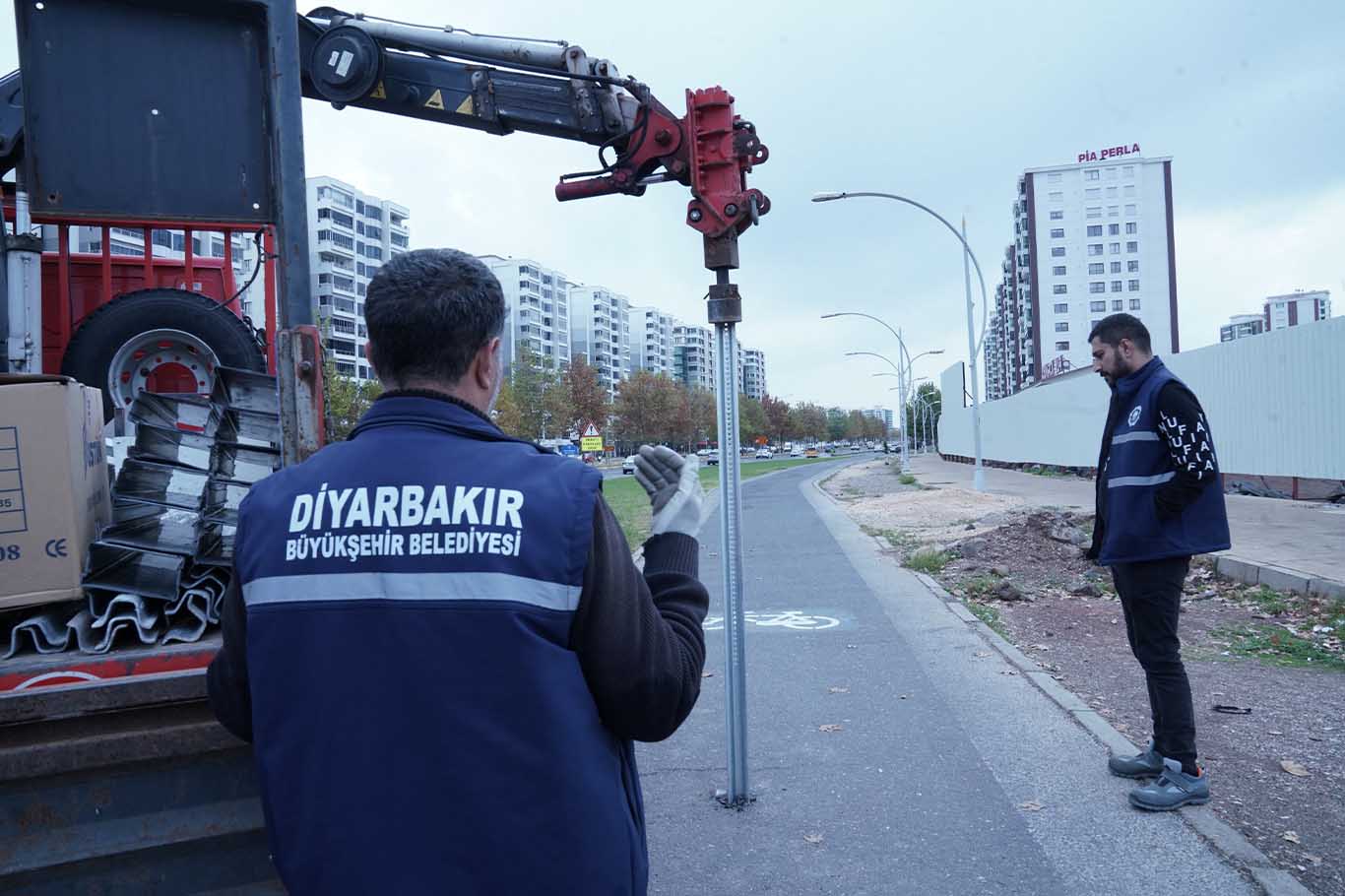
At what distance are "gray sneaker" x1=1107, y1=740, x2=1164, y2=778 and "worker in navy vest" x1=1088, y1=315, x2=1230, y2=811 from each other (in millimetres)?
117

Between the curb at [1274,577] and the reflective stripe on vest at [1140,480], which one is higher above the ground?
the reflective stripe on vest at [1140,480]

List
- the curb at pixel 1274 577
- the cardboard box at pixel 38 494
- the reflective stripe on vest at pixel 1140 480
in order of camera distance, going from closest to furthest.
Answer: the cardboard box at pixel 38 494
the reflective stripe on vest at pixel 1140 480
the curb at pixel 1274 577

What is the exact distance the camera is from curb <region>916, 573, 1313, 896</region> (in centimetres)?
328

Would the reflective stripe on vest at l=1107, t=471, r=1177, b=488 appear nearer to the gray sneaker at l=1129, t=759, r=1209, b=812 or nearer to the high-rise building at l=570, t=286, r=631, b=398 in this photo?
the gray sneaker at l=1129, t=759, r=1209, b=812

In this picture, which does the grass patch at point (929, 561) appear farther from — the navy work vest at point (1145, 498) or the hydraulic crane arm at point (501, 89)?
the hydraulic crane arm at point (501, 89)

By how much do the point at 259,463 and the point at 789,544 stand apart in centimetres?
1342

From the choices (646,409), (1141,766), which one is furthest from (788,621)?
(646,409)

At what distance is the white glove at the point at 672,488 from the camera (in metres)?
1.88

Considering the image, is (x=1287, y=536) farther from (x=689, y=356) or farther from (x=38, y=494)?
(x=689, y=356)

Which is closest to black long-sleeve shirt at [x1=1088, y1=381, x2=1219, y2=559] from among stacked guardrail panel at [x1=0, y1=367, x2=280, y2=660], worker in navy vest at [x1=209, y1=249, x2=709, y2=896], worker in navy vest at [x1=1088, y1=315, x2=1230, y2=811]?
worker in navy vest at [x1=1088, y1=315, x2=1230, y2=811]

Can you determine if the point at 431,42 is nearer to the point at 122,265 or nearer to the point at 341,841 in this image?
the point at 122,265

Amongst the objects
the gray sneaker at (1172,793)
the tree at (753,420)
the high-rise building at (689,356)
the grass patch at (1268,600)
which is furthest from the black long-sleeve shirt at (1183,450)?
the high-rise building at (689,356)

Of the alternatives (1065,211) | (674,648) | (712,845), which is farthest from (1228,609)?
(1065,211)

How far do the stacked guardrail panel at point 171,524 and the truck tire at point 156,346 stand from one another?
0.83m
